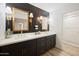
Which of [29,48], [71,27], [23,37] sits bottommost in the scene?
[29,48]

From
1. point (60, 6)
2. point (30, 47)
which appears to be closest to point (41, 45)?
point (30, 47)

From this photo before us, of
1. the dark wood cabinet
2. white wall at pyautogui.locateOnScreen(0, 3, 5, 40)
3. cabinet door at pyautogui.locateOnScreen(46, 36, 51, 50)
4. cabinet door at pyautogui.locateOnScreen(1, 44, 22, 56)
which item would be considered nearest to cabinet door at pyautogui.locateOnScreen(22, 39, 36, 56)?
the dark wood cabinet

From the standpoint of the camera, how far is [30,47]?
1938 millimetres

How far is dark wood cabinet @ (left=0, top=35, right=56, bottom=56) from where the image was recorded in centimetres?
156

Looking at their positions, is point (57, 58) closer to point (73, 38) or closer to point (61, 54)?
point (61, 54)

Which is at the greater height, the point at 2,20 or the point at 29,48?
the point at 2,20

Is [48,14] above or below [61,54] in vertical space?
above

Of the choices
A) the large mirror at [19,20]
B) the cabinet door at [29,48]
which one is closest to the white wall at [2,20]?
the large mirror at [19,20]

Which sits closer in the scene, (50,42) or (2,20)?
(2,20)

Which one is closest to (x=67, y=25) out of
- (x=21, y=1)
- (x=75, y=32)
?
(x=75, y=32)

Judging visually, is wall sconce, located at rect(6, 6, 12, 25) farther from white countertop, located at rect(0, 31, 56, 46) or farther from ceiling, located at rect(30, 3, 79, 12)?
ceiling, located at rect(30, 3, 79, 12)

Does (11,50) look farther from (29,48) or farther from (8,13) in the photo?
(8,13)

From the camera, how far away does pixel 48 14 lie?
1.92 m

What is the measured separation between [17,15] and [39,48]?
93 cm
